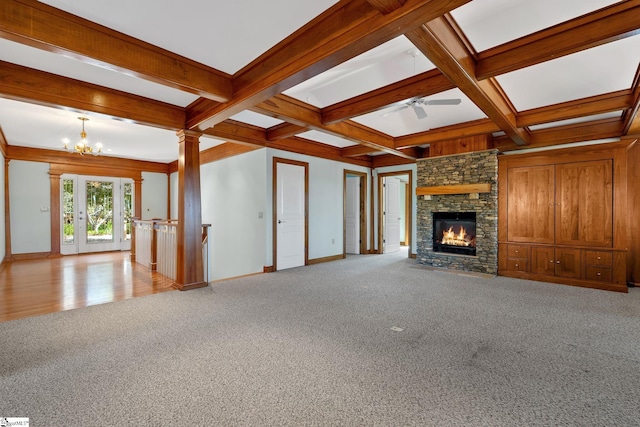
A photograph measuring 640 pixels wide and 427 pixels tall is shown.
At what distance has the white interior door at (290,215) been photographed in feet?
19.4

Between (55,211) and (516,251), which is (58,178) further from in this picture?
(516,251)

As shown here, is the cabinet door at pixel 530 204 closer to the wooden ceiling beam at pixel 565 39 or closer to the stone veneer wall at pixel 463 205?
the stone veneer wall at pixel 463 205

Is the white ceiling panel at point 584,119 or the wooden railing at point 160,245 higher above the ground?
the white ceiling panel at point 584,119

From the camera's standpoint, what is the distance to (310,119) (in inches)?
168

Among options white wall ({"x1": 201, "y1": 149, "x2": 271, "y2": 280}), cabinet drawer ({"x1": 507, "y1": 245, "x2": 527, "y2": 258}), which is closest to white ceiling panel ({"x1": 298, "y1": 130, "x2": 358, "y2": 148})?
white wall ({"x1": 201, "y1": 149, "x2": 271, "y2": 280})

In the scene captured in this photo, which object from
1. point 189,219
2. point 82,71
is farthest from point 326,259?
point 82,71

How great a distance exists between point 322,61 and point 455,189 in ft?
13.8

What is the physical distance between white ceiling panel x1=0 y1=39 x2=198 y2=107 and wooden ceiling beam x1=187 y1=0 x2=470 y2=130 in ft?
3.53

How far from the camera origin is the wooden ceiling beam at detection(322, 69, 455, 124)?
3.20 meters

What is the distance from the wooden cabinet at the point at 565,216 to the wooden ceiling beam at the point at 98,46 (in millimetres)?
5165

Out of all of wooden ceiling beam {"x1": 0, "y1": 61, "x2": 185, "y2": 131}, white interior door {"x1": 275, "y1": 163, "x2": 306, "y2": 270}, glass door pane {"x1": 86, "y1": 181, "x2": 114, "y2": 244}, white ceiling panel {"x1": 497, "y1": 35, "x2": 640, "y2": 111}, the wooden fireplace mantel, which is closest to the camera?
white ceiling panel {"x1": 497, "y1": 35, "x2": 640, "y2": 111}

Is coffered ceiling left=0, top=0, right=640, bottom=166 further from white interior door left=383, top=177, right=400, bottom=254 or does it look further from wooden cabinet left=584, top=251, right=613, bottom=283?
white interior door left=383, top=177, right=400, bottom=254

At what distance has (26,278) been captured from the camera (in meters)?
5.04

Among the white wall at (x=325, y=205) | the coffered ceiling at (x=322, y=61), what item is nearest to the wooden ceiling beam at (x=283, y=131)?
the coffered ceiling at (x=322, y=61)
